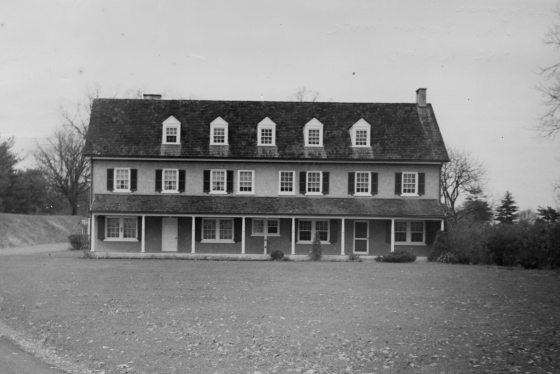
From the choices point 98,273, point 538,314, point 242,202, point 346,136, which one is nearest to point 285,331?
point 538,314

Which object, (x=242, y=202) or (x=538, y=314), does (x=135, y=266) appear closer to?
(x=242, y=202)

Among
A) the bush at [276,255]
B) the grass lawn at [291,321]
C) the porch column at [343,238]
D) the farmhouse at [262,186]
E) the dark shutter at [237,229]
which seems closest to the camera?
the grass lawn at [291,321]

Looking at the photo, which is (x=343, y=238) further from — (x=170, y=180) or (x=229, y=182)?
(x=170, y=180)

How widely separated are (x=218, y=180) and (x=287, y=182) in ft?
13.5

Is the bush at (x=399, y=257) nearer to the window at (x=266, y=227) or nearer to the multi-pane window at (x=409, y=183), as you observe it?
the multi-pane window at (x=409, y=183)

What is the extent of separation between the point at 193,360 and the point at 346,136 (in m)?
28.4

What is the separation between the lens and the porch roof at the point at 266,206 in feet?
116

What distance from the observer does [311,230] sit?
121ft

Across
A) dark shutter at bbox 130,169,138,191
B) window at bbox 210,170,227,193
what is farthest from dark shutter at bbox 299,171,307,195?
dark shutter at bbox 130,169,138,191

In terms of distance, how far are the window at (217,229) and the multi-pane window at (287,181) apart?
3.72m

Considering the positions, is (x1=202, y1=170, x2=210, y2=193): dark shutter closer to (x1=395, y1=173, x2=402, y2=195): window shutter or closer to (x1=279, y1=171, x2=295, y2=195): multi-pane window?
(x1=279, y1=171, x2=295, y2=195): multi-pane window

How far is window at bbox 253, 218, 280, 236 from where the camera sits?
36.8m

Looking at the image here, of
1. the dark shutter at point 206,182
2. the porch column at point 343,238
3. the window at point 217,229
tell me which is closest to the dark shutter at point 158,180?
the dark shutter at point 206,182

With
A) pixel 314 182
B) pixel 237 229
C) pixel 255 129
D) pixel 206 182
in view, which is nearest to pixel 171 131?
pixel 206 182
